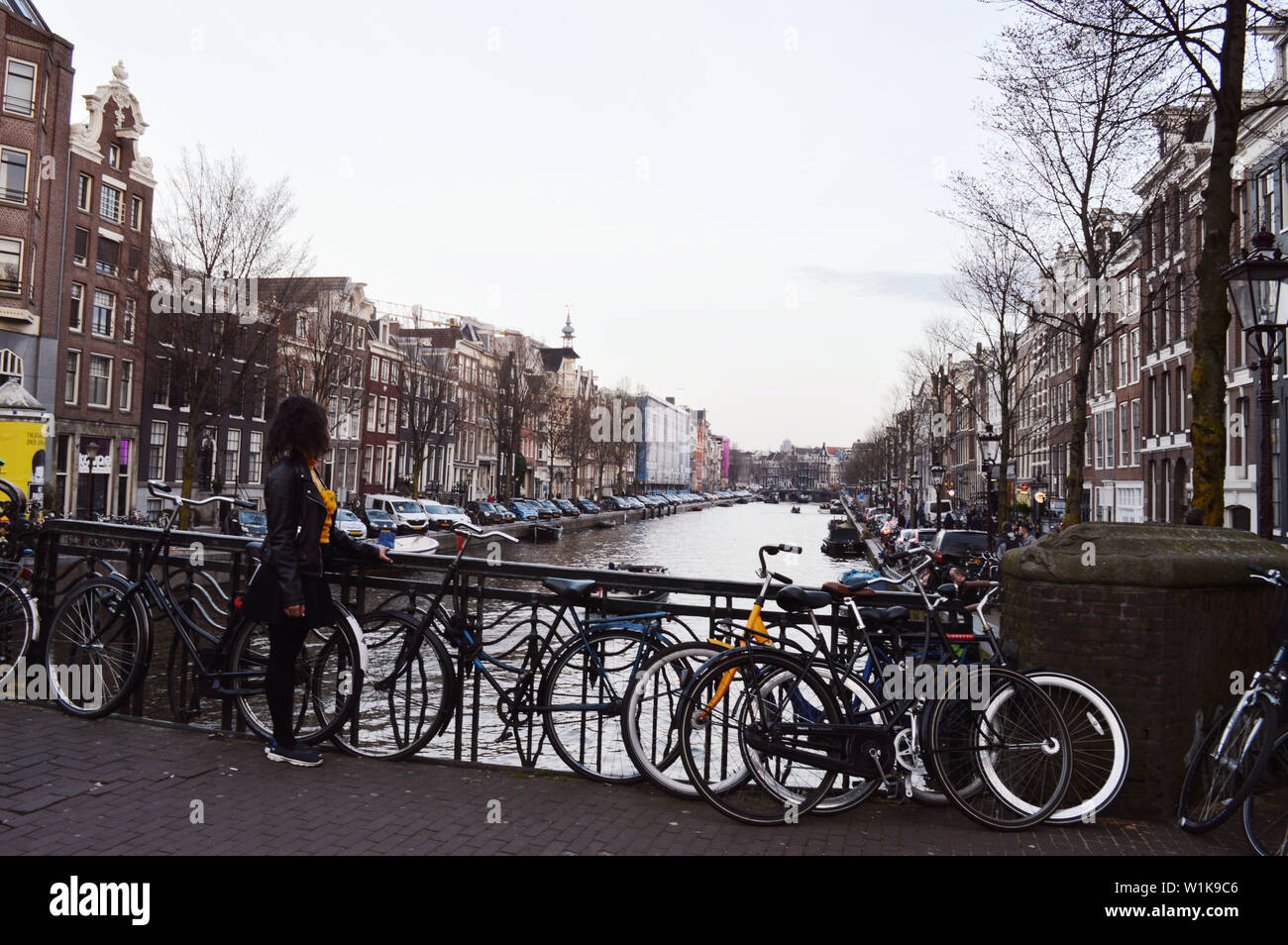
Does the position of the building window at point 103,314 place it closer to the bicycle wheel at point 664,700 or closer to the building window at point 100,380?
the building window at point 100,380

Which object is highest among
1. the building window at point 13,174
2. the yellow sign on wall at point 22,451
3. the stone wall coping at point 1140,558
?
the building window at point 13,174

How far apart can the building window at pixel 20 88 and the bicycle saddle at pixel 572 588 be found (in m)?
41.2

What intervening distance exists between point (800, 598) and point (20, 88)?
4286 centimetres

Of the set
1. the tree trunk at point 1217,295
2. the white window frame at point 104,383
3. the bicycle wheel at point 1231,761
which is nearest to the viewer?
the bicycle wheel at point 1231,761

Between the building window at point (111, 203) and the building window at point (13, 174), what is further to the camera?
the building window at point (111, 203)

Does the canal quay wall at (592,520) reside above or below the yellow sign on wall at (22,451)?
below

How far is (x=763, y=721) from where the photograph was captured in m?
4.98

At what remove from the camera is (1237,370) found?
33.6 m

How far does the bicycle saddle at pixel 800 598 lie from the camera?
509 centimetres

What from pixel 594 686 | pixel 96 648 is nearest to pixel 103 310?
pixel 96 648

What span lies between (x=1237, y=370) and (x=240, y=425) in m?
46.5

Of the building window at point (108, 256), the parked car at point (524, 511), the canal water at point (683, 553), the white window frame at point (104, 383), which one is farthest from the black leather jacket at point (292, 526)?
the parked car at point (524, 511)

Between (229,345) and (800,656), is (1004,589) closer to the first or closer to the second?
(800,656)

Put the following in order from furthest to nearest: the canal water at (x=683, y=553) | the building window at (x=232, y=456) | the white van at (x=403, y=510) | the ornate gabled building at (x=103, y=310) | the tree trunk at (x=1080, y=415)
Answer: the building window at (x=232, y=456), the white van at (x=403, y=510), the canal water at (x=683, y=553), the ornate gabled building at (x=103, y=310), the tree trunk at (x=1080, y=415)
